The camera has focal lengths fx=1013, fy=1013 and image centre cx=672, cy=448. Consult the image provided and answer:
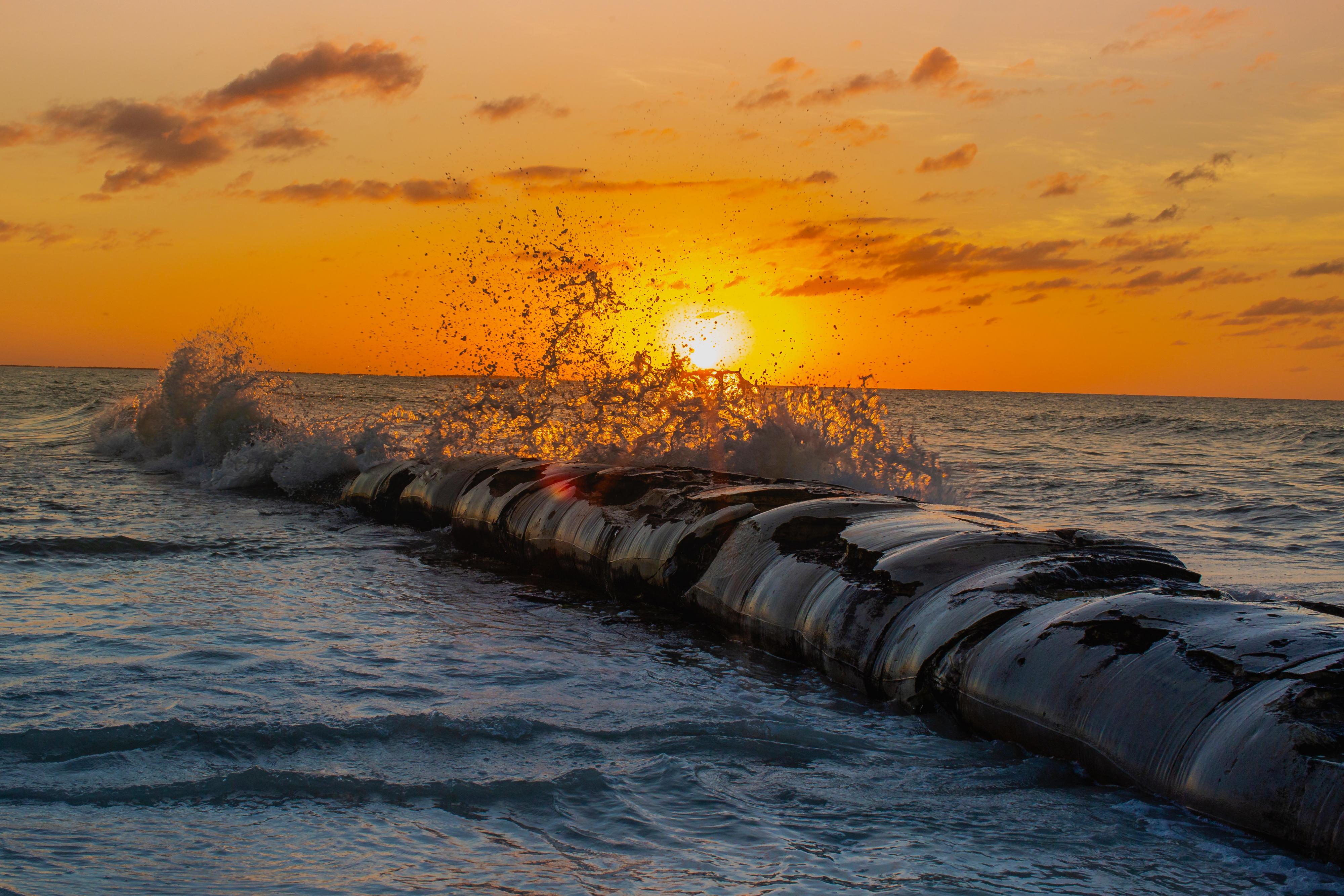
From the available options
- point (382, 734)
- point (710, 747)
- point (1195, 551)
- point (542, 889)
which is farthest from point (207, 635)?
point (1195, 551)

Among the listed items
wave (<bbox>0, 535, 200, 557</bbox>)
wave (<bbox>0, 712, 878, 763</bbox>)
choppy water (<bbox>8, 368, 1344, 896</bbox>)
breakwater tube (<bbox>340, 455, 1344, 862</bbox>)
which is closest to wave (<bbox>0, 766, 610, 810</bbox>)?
choppy water (<bbox>8, 368, 1344, 896</bbox>)

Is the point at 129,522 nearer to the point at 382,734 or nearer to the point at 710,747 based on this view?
the point at 382,734

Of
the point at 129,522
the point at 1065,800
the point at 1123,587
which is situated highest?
the point at 1123,587

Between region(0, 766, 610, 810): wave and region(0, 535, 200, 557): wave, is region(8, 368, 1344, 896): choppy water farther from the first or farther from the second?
region(0, 535, 200, 557): wave

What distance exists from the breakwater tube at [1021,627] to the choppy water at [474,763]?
0.10 meters

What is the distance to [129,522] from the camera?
7.49m

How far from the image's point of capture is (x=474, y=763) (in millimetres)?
2773

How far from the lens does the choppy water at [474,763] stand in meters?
2.13

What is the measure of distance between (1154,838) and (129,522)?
23.9 feet

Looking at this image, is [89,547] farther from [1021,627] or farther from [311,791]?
[1021,627]

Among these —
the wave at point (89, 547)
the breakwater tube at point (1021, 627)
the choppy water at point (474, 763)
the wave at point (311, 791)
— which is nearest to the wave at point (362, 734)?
the choppy water at point (474, 763)

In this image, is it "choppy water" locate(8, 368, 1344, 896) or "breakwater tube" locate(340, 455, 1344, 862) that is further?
"breakwater tube" locate(340, 455, 1344, 862)

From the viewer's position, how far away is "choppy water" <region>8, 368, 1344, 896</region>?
213cm

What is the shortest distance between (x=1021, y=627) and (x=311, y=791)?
2.04 metres
